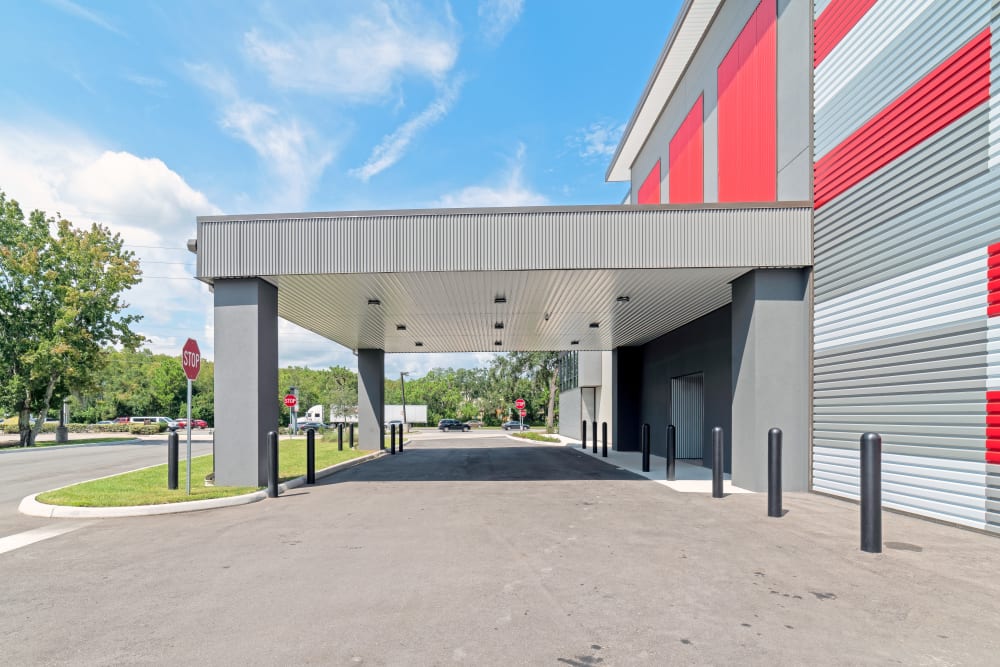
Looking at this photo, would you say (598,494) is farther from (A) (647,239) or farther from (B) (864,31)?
(B) (864,31)

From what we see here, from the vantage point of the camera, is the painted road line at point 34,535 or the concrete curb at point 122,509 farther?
the concrete curb at point 122,509

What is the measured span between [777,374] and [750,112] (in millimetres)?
6603

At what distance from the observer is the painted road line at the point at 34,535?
7137 mm

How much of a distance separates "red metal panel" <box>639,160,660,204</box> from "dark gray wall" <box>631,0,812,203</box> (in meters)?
2.06

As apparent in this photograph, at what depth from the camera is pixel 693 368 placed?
17516 mm

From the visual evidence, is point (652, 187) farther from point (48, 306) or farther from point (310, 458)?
point (48, 306)

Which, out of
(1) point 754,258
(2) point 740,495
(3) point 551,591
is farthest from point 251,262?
(2) point 740,495

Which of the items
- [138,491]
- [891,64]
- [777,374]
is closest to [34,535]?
[138,491]

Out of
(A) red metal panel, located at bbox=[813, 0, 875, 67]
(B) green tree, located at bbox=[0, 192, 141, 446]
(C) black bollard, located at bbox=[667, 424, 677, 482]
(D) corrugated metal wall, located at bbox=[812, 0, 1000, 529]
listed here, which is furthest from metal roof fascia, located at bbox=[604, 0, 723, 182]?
(B) green tree, located at bbox=[0, 192, 141, 446]

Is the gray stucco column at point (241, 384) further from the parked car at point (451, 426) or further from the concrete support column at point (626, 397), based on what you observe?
the parked car at point (451, 426)

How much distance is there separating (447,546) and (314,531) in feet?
6.93

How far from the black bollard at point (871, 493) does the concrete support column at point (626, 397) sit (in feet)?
55.1

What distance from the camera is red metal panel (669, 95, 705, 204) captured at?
1742cm

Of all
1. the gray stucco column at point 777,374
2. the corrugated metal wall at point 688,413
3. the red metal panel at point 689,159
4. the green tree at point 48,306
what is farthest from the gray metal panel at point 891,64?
the green tree at point 48,306
